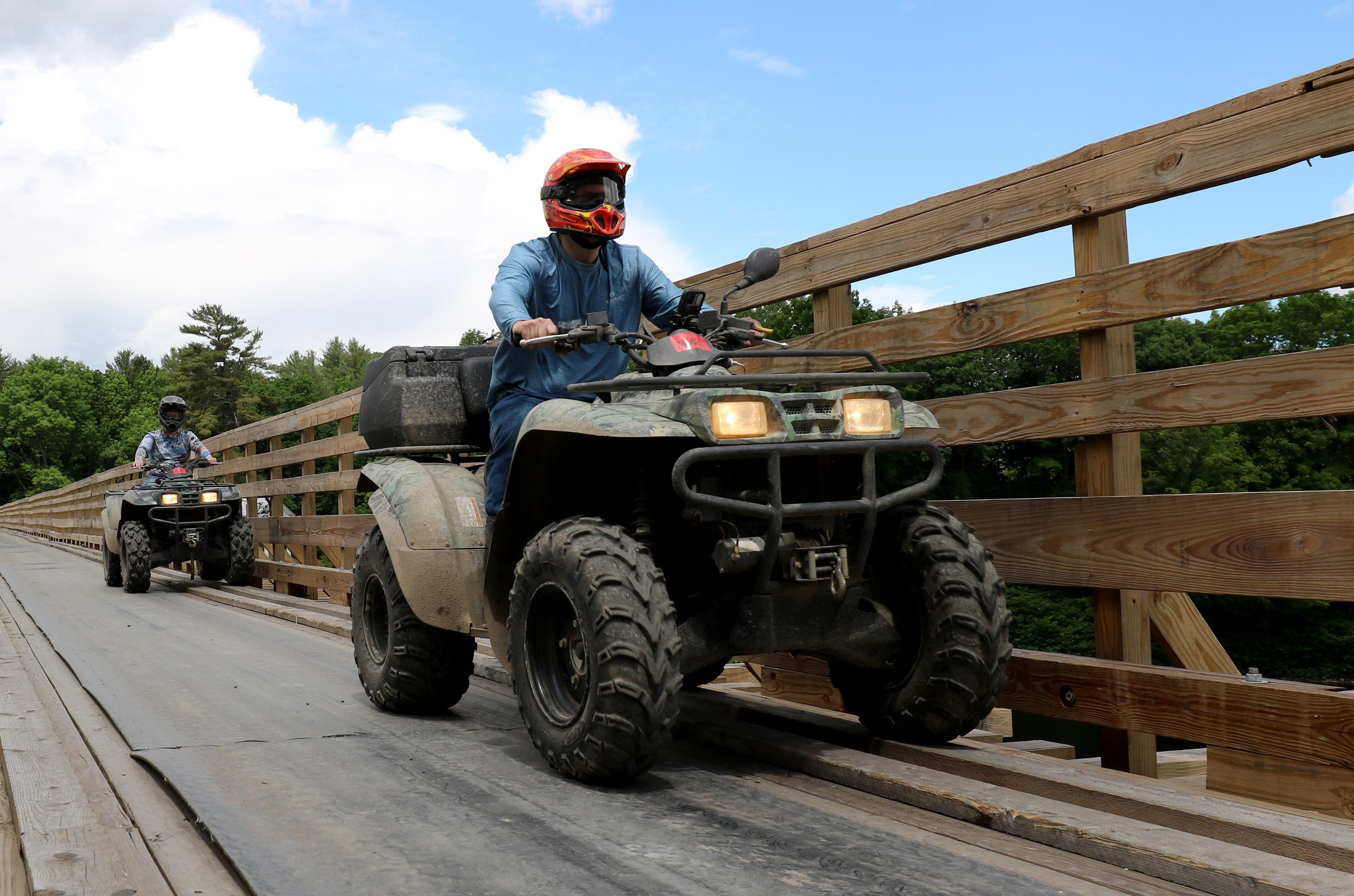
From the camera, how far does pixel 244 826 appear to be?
105 inches

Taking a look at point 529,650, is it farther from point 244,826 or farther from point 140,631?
point 140,631

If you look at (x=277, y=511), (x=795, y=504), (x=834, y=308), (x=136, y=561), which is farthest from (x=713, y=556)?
(x=277, y=511)

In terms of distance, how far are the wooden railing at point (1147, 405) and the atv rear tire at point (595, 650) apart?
139cm

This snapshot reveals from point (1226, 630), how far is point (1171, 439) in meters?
4.69

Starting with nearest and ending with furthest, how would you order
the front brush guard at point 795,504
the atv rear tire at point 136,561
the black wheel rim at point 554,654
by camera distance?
the front brush guard at point 795,504 < the black wheel rim at point 554,654 < the atv rear tire at point 136,561

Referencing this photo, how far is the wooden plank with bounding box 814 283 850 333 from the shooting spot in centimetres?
468

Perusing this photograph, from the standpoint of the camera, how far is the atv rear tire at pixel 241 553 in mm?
11711

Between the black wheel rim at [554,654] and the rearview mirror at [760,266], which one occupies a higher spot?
the rearview mirror at [760,266]

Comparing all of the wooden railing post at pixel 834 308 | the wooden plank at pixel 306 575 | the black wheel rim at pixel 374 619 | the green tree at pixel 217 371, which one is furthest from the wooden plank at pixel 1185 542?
the green tree at pixel 217 371

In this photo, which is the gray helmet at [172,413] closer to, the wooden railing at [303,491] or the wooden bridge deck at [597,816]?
the wooden railing at [303,491]

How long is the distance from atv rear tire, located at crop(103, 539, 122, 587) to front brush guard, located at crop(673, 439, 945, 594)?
11180 mm

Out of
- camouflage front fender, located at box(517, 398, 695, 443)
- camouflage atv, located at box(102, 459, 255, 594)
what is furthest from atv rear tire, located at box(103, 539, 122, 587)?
camouflage front fender, located at box(517, 398, 695, 443)

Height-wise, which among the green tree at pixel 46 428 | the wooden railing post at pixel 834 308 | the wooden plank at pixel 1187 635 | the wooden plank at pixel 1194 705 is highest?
the green tree at pixel 46 428

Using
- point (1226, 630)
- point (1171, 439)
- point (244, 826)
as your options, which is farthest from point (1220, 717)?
point (1171, 439)
